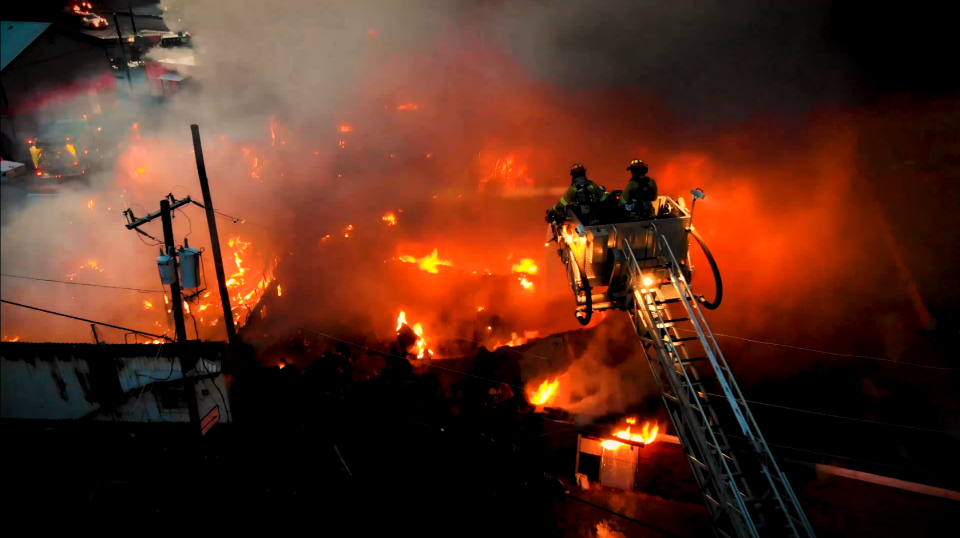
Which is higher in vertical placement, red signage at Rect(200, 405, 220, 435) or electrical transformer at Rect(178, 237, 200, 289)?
electrical transformer at Rect(178, 237, 200, 289)

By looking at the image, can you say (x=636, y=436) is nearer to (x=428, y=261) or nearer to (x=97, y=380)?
(x=97, y=380)

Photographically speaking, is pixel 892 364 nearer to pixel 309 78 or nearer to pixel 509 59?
pixel 509 59

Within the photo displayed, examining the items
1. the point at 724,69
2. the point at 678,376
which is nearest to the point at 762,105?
the point at 724,69

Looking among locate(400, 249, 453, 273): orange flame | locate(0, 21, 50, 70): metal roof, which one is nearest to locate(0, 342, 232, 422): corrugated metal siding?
locate(400, 249, 453, 273): orange flame

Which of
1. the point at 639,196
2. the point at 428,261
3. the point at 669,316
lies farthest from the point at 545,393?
the point at 428,261

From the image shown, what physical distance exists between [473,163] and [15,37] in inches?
991

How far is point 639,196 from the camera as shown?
752 centimetres

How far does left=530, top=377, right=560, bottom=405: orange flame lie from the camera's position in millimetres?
12273

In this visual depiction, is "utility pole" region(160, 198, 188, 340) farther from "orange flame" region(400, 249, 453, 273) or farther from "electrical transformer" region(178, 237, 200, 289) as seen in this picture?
"orange flame" region(400, 249, 453, 273)

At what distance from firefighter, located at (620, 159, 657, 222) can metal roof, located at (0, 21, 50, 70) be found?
32.1 metres

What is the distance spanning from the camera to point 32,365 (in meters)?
10.8

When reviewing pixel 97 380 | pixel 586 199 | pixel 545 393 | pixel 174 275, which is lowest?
pixel 545 393

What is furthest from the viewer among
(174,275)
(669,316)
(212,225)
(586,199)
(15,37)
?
(15,37)

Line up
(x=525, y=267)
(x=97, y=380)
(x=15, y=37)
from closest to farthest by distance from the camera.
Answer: (x=97, y=380), (x=525, y=267), (x=15, y=37)
